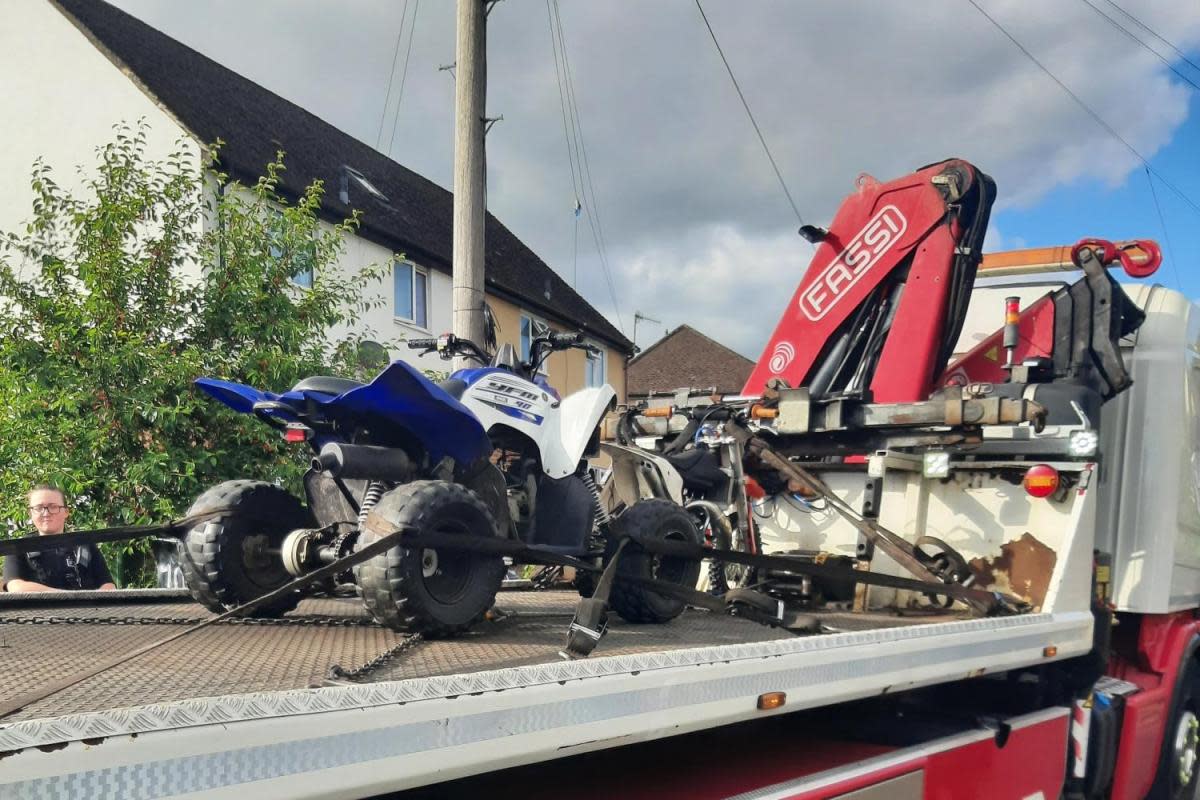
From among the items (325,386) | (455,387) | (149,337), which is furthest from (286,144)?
(325,386)

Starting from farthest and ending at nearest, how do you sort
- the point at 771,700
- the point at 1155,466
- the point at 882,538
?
the point at 1155,466 → the point at 882,538 → the point at 771,700

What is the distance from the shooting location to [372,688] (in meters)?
1.74

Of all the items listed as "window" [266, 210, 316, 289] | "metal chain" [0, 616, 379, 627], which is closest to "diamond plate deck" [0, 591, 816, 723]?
"metal chain" [0, 616, 379, 627]

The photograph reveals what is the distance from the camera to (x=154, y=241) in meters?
6.95

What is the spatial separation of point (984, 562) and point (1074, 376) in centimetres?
115

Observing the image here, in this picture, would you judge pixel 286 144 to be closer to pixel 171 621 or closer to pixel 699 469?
pixel 699 469

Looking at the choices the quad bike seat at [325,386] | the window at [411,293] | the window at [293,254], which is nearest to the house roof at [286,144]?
the window at [411,293]

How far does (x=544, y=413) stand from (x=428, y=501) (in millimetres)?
1040

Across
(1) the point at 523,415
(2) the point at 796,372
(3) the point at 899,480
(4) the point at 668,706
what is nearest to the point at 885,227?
(2) the point at 796,372

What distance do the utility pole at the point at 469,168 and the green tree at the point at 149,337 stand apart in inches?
45.7

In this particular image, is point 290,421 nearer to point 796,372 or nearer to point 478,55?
point 796,372

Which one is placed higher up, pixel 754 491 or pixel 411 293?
pixel 411 293

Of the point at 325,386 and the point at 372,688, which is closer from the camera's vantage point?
the point at 372,688

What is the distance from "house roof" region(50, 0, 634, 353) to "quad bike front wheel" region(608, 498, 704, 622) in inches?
492
